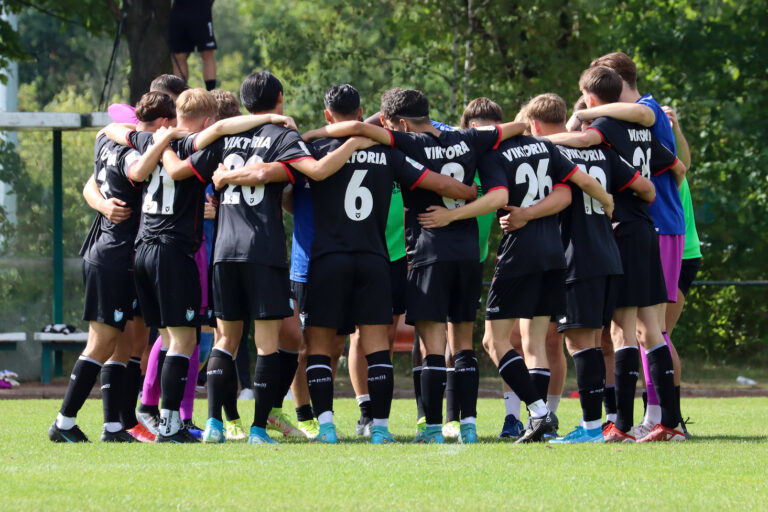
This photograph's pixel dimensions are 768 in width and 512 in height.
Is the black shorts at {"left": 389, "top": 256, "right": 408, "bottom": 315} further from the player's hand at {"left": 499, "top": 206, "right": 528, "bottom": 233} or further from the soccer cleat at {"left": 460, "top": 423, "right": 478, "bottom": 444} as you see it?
the soccer cleat at {"left": 460, "top": 423, "right": 478, "bottom": 444}

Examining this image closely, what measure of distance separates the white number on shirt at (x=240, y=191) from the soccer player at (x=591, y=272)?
198 centimetres

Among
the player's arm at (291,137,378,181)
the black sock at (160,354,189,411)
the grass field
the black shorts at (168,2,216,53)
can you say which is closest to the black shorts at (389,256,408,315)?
the grass field

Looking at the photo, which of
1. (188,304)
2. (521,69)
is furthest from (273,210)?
(521,69)

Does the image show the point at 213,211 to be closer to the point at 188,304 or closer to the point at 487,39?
the point at 188,304

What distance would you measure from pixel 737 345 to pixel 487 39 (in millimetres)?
6446

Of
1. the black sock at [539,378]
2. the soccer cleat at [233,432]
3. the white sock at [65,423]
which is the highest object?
the black sock at [539,378]

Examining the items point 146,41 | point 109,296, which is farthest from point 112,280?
point 146,41

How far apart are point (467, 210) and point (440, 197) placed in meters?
0.20

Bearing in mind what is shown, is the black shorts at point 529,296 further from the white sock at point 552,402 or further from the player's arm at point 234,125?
the player's arm at point 234,125

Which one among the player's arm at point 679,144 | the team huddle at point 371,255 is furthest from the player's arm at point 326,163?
the player's arm at point 679,144

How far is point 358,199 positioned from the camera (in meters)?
6.97

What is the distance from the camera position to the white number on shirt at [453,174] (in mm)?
7180

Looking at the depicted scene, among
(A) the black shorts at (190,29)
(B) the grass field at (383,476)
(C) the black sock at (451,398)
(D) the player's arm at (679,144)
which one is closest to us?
(B) the grass field at (383,476)

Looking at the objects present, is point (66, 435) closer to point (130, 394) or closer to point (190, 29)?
point (130, 394)
